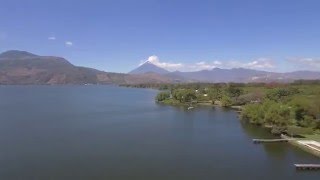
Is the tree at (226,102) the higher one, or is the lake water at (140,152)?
the tree at (226,102)

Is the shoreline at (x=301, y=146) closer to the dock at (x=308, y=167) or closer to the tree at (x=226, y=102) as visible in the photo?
the dock at (x=308, y=167)

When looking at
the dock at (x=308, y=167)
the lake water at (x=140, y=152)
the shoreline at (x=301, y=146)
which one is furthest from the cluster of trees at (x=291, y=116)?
the dock at (x=308, y=167)

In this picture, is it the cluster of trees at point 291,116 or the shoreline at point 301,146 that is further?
the cluster of trees at point 291,116

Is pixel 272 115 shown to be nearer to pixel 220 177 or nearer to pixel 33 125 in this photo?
pixel 220 177

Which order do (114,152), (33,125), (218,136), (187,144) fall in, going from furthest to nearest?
(33,125) < (218,136) < (187,144) < (114,152)

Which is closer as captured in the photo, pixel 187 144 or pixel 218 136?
pixel 187 144

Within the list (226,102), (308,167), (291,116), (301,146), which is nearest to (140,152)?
(308,167)

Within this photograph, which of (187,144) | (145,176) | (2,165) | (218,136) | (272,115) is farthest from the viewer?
(272,115)

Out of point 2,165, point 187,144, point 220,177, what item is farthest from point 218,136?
point 2,165

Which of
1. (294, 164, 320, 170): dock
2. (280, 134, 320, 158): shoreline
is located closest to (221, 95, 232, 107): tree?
(280, 134, 320, 158): shoreline

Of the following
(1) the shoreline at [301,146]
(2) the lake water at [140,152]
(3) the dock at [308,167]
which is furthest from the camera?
(1) the shoreline at [301,146]

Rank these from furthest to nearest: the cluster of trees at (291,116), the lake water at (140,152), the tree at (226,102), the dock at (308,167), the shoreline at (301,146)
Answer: the tree at (226,102), the cluster of trees at (291,116), the shoreline at (301,146), the dock at (308,167), the lake water at (140,152)
